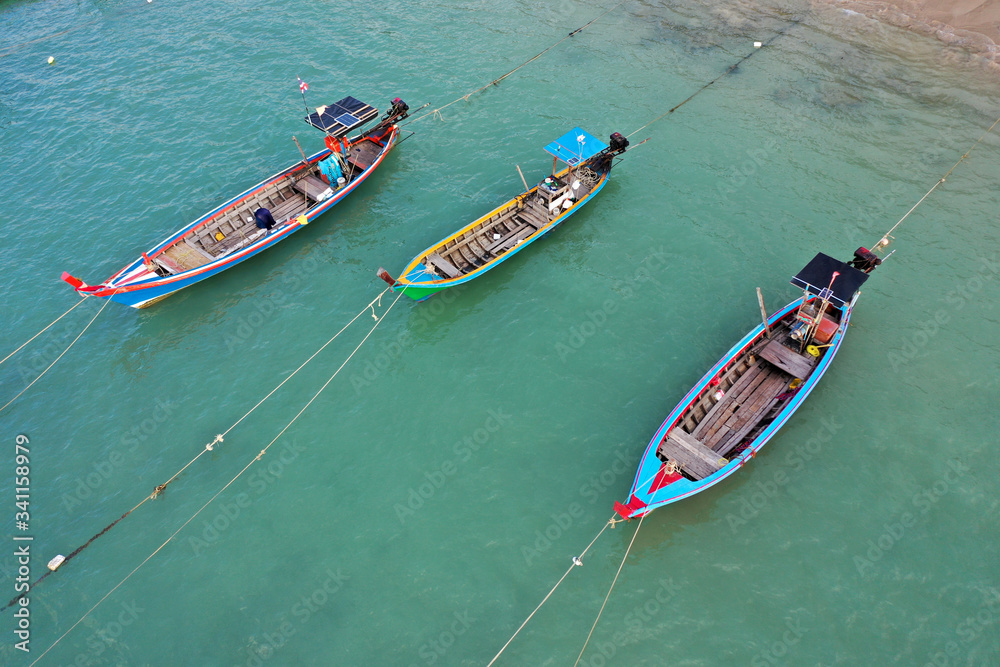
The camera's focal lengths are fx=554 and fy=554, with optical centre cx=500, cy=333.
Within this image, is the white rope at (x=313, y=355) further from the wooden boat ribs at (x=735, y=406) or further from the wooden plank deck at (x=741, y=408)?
the wooden plank deck at (x=741, y=408)

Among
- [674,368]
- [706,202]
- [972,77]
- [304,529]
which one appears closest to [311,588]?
[304,529]

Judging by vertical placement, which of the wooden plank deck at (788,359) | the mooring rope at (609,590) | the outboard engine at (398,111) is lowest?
the mooring rope at (609,590)

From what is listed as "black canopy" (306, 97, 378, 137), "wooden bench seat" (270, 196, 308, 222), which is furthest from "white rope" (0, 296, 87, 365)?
"black canopy" (306, 97, 378, 137)

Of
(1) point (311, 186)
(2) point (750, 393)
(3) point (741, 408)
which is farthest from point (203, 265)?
(2) point (750, 393)

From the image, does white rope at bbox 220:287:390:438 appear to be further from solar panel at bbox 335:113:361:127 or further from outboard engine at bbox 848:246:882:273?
outboard engine at bbox 848:246:882:273

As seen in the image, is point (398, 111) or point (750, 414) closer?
point (750, 414)

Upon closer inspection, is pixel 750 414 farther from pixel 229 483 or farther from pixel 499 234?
pixel 229 483

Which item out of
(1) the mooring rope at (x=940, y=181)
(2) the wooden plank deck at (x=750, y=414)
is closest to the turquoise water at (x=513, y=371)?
(1) the mooring rope at (x=940, y=181)
